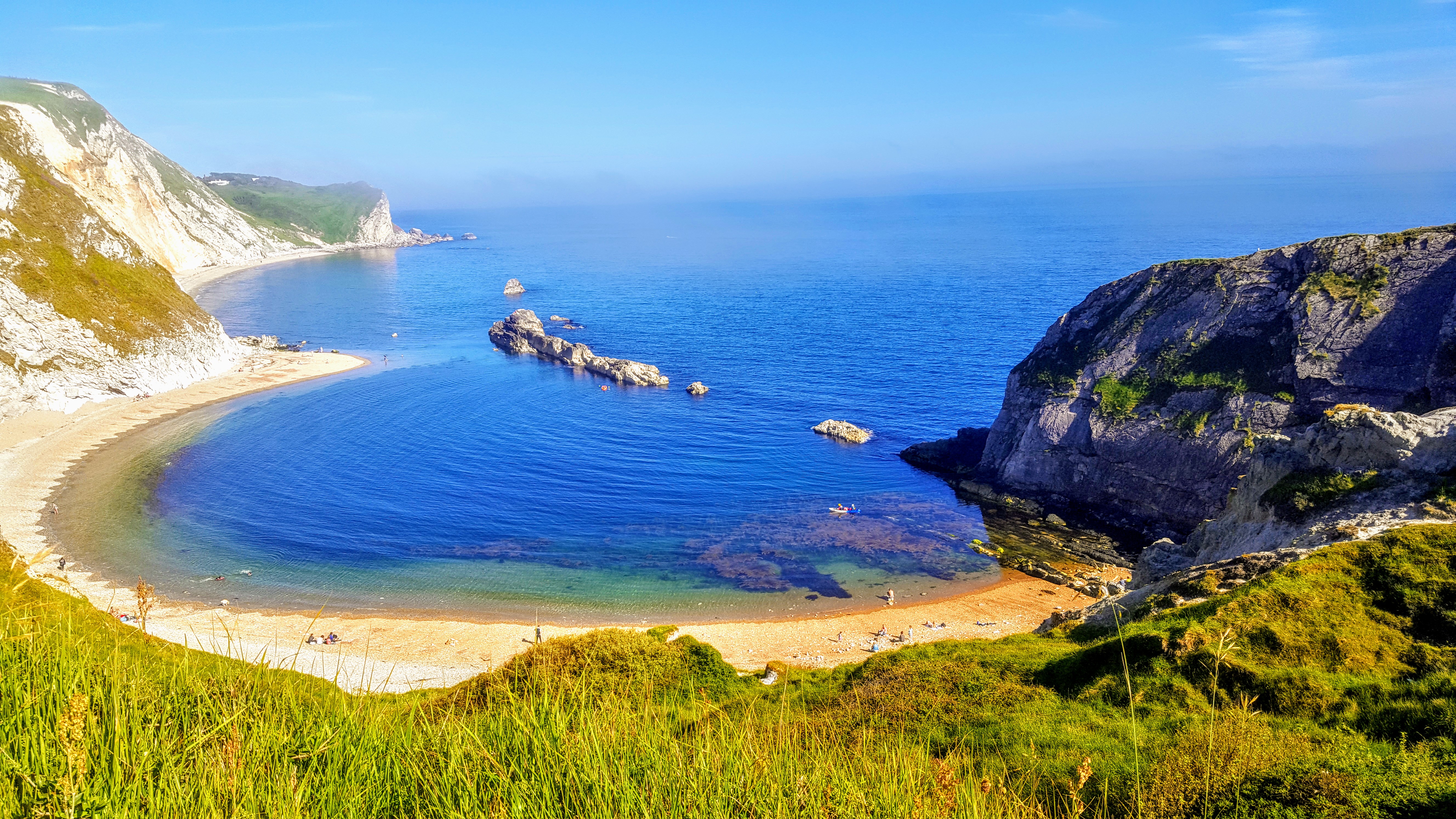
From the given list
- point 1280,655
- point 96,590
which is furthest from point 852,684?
point 96,590

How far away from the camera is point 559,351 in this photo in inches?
4166

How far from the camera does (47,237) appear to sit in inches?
3051

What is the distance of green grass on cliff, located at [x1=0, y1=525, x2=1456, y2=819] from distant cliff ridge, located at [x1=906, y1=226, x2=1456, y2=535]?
1128 inches

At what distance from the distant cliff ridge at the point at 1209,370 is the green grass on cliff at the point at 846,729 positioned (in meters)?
28.7

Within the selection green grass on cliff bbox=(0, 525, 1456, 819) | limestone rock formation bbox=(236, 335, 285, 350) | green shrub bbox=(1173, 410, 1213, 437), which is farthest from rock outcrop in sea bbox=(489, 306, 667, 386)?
green grass on cliff bbox=(0, 525, 1456, 819)

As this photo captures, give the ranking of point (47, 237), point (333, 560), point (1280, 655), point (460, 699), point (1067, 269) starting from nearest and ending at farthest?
point (1280, 655) < point (460, 699) < point (333, 560) < point (47, 237) < point (1067, 269)

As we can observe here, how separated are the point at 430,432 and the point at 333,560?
26.2 metres

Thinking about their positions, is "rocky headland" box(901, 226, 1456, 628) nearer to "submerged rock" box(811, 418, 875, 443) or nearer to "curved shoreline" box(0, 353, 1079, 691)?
"curved shoreline" box(0, 353, 1079, 691)

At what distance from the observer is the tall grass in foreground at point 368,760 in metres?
4.61

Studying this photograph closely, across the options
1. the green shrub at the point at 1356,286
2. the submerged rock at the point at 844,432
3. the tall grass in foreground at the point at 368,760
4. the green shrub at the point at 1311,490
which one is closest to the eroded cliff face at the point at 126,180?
the submerged rock at the point at 844,432

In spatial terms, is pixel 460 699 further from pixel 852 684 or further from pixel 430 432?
pixel 430 432

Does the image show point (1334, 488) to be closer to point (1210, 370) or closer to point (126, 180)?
point (1210, 370)

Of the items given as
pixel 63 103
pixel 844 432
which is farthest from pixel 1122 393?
pixel 63 103

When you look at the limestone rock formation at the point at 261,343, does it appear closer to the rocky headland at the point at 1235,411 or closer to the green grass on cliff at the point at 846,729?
the rocky headland at the point at 1235,411
